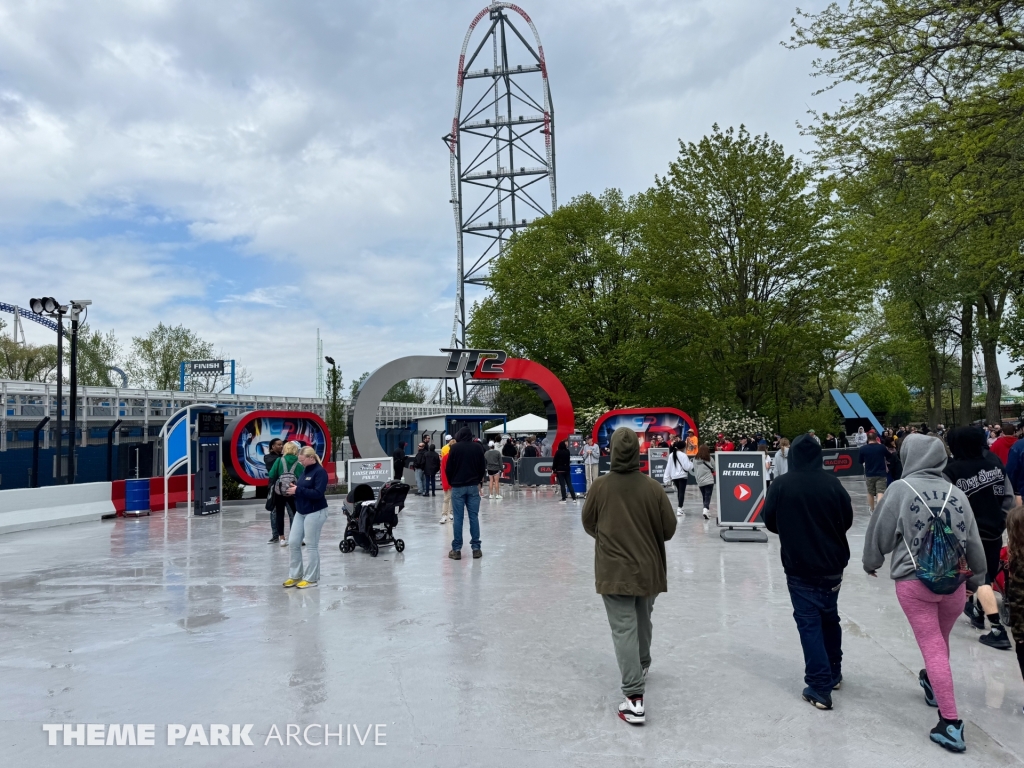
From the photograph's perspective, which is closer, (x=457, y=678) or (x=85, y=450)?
(x=457, y=678)

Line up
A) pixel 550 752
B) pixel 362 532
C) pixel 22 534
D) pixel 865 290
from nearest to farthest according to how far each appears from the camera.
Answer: pixel 550 752 → pixel 362 532 → pixel 22 534 → pixel 865 290

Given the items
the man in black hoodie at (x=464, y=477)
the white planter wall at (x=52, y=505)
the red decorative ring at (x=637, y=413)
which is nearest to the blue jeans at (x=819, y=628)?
the man in black hoodie at (x=464, y=477)

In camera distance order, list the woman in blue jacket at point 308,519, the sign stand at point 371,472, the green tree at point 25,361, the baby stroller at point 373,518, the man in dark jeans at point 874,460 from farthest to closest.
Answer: the green tree at point 25,361
the sign stand at point 371,472
the man in dark jeans at point 874,460
the baby stroller at point 373,518
the woman in blue jacket at point 308,519

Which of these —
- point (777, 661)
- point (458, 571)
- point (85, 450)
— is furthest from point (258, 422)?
point (777, 661)

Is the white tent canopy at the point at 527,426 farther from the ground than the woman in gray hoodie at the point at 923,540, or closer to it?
farther from the ground

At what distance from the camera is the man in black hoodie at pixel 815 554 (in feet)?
14.6

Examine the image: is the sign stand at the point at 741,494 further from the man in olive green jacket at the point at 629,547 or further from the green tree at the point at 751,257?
the green tree at the point at 751,257

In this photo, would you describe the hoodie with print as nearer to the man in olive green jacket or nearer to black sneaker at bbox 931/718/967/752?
black sneaker at bbox 931/718/967/752

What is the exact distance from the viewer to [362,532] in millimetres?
10367

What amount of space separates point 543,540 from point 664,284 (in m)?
17.8

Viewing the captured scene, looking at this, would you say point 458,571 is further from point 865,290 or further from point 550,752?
point 865,290

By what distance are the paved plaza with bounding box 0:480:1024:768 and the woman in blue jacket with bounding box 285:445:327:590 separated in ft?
1.11

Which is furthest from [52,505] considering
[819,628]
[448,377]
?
[819,628]

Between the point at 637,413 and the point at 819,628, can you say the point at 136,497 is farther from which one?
the point at 819,628
